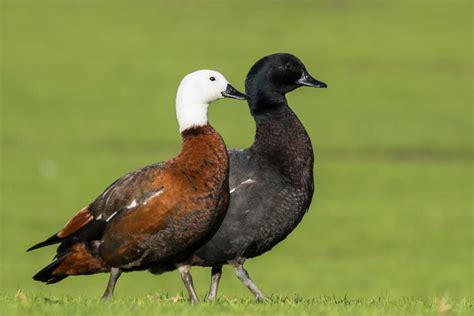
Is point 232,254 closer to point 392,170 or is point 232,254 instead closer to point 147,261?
point 147,261

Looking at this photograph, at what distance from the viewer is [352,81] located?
52906 millimetres

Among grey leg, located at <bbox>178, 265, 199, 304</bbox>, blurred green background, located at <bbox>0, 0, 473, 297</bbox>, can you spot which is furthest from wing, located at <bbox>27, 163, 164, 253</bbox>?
blurred green background, located at <bbox>0, 0, 473, 297</bbox>

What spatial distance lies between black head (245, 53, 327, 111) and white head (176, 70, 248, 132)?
1759 mm

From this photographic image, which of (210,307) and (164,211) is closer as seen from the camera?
(210,307)

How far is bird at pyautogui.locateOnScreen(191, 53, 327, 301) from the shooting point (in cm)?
1137

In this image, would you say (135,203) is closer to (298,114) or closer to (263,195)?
(263,195)

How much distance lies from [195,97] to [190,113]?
5.7 inches

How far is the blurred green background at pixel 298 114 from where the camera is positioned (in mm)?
25797

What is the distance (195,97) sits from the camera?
10.7 metres

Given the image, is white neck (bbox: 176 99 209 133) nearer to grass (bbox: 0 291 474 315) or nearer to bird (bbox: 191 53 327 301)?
bird (bbox: 191 53 327 301)

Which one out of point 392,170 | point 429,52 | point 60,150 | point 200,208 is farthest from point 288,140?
point 429,52

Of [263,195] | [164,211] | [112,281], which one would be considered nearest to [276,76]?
[263,195]

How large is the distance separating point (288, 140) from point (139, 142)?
30.1 metres

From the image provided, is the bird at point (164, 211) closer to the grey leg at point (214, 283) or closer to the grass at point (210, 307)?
the grass at point (210, 307)
